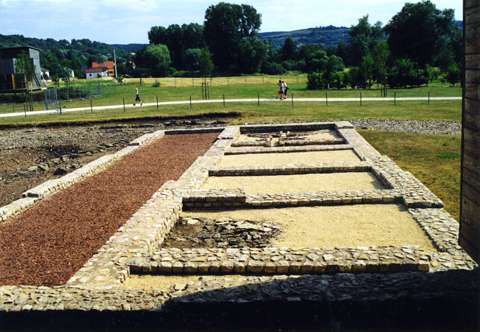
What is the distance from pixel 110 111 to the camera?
32250 mm

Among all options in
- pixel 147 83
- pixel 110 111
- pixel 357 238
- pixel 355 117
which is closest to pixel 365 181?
pixel 357 238

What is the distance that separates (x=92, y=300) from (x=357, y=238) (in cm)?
456

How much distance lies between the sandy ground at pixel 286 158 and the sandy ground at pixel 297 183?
5.55 ft

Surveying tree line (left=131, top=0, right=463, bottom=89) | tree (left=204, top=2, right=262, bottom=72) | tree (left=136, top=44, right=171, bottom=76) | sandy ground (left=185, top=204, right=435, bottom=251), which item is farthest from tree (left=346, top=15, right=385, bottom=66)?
sandy ground (left=185, top=204, right=435, bottom=251)

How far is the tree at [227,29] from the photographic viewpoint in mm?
87875

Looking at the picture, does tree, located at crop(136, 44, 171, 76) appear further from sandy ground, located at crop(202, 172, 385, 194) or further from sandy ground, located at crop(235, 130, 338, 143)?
sandy ground, located at crop(202, 172, 385, 194)

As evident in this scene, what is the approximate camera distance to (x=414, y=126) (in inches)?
855

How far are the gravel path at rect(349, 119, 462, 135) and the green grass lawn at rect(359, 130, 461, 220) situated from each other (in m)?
1.08

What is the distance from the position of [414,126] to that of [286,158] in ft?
26.6

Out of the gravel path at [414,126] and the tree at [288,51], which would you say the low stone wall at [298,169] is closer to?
the gravel path at [414,126]

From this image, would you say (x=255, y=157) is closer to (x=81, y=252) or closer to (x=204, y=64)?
(x=81, y=252)

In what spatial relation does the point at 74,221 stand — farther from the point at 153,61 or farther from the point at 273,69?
the point at 153,61

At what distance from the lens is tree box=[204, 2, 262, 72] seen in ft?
288

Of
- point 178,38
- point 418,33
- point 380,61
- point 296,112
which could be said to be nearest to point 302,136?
point 296,112
